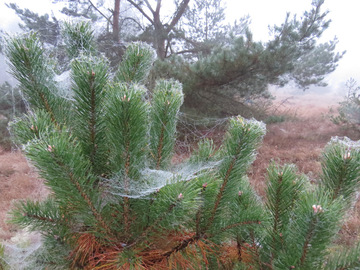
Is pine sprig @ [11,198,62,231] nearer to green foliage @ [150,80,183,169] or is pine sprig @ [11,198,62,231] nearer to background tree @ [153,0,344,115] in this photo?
green foliage @ [150,80,183,169]

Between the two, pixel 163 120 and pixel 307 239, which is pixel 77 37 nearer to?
pixel 163 120

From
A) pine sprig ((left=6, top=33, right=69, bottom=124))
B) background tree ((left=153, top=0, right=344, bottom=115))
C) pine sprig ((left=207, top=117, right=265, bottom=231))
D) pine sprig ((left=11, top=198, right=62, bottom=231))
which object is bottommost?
pine sprig ((left=11, top=198, right=62, bottom=231))

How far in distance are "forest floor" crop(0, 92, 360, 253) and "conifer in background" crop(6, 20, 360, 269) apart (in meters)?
1.78

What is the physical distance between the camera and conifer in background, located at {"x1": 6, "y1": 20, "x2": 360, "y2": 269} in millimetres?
740

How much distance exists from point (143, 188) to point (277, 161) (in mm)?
3883

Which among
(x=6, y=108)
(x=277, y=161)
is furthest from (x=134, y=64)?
(x=6, y=108)

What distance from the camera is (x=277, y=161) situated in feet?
14.0

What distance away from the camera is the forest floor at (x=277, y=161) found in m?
2.76

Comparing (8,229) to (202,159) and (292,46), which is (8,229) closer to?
(202,159)

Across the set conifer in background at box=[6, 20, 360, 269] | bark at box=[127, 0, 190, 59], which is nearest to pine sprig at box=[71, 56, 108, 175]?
conifer in background at box=[6, 20, 360, 269]

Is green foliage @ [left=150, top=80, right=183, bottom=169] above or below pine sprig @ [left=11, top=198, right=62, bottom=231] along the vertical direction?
above

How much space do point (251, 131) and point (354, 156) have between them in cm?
34

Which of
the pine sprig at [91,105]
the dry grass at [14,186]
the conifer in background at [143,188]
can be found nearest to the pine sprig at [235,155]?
the conifer in background at [143,188]

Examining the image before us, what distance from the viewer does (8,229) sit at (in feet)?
9.05
